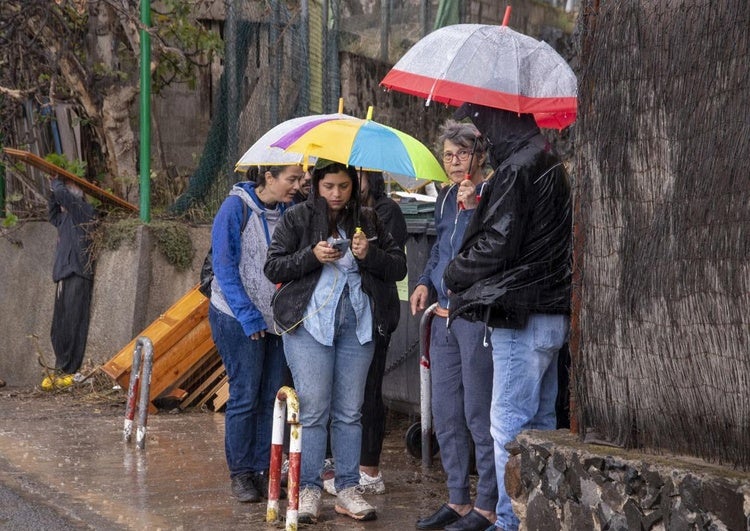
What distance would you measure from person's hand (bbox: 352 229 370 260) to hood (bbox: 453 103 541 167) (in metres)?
0.79

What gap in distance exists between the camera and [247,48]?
36.8 feet

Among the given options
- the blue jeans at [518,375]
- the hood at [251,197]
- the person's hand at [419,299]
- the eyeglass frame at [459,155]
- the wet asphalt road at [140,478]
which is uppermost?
the eyeglass frame at [459,155]

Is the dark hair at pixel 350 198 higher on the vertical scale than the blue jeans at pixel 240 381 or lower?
higher

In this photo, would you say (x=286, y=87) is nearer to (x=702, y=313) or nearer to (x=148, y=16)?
(x=148, y=16)

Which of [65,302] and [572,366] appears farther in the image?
[65,302]

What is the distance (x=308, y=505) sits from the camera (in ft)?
19.4

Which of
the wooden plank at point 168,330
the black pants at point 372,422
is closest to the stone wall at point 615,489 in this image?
the black pants at point 372,422

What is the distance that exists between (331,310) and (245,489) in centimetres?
125

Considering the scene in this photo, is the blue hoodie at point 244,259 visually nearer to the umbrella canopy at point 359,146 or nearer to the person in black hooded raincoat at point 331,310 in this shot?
the person in black hooded raincoat at point 331,310

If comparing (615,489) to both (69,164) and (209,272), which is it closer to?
(209,272)

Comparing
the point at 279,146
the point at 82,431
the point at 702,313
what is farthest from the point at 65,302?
the point at 702,313

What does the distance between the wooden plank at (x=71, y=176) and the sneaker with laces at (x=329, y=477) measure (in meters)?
4.87

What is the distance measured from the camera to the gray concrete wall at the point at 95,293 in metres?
10.5

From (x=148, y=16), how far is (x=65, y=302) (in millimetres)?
2661
